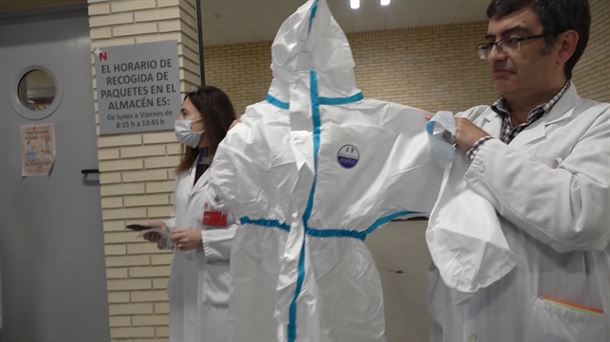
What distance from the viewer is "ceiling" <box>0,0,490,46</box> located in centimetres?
714

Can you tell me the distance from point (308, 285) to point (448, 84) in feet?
27.9

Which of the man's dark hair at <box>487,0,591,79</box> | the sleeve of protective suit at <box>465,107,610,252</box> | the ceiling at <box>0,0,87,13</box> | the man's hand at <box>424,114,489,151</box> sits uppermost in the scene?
the ceiling at <box>0,0,87,13</box>

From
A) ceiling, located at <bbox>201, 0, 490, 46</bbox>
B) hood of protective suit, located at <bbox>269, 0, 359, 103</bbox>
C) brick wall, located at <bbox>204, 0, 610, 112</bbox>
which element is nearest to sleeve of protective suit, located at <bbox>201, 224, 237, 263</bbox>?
hood of protective suit, located at <bbox>269, 0, 359, 103</bbox>

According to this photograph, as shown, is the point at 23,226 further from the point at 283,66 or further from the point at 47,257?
the point at 283,66

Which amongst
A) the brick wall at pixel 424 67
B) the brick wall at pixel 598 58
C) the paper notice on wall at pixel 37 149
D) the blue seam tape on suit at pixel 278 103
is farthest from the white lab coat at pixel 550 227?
the brick wall at pixel 424 67

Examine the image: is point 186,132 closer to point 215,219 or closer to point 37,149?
point 215,219

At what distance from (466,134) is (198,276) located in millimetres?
1455

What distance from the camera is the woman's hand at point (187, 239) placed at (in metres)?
1.97

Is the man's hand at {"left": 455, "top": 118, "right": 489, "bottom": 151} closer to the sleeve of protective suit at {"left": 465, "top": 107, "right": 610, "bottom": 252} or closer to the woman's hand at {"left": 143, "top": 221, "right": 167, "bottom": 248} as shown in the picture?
the sleeve of protective suit at {"left": 465, "top": 107, "right": 610, "bottom": 252}

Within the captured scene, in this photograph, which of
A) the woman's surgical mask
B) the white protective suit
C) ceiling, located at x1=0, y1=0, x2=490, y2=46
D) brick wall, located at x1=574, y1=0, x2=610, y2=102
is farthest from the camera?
ceiling, located at x1=0, y1=0, x2=490, y2=46

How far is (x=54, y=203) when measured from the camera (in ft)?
10.6

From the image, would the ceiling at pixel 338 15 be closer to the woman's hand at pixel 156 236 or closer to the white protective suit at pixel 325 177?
the woman's hand at pixel 156 236

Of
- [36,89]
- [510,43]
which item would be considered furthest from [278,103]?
[36,89]

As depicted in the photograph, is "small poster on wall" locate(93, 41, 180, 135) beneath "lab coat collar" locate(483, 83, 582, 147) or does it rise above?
above
